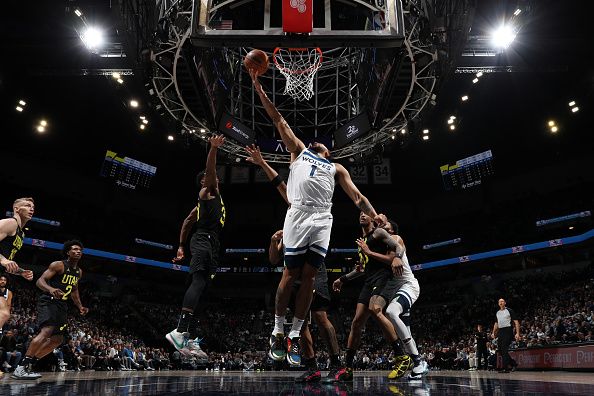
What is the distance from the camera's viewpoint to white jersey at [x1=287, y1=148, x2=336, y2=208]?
404cm

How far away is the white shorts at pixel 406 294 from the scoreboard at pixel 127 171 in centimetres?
2479

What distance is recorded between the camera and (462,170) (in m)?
28.6

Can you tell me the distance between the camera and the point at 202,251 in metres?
5.16

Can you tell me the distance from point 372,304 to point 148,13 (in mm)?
9900

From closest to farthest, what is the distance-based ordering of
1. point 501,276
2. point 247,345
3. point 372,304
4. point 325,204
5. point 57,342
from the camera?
point 325,204 → point 372,304 → point 57,342 → point 247,345 → point 501,276

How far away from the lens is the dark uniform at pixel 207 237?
16.9 feet

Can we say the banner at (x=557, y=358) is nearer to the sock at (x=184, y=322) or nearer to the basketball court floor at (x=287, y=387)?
the basketball court floor at (x=287, y=387)

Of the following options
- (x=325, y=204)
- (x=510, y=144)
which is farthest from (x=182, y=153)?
(x=325, y=204)

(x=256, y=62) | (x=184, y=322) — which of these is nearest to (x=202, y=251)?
(x=184, y=322)

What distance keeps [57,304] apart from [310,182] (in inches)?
177

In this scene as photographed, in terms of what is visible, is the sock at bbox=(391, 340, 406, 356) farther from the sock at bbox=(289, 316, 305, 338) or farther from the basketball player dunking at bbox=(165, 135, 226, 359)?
the basketball player dunking at bbox=(165, 135, 226, 359)

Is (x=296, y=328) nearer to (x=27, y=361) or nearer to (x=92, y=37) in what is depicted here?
(x=27, y=361)

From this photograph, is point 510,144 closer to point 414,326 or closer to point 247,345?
point 414,326

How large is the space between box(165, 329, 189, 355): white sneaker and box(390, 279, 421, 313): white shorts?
2.70 m
